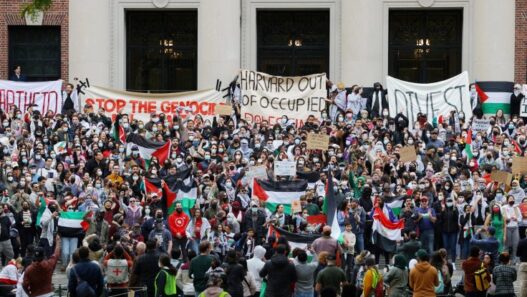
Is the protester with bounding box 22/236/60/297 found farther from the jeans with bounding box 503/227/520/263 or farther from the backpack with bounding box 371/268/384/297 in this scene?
the jeans with bounding box 503/227/520/263

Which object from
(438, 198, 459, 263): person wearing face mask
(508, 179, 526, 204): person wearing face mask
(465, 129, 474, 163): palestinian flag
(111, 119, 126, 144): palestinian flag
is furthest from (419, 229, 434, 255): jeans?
(111, 119, 126, 144): palestinian flag

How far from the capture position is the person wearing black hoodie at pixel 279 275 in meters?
25.3

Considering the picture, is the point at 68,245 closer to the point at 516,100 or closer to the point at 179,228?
the point at 179,228

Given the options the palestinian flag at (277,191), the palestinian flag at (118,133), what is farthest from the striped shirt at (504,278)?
the palestinian flag at (118,133)

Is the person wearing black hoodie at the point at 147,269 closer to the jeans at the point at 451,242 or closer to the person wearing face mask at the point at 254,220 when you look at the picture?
the person wearing face mask at the point at 254,220

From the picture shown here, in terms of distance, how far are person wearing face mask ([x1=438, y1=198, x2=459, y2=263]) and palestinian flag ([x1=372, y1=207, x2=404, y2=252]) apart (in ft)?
3.50

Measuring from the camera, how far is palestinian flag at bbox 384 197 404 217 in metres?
33.1

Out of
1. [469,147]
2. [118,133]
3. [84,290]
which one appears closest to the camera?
[84,290]

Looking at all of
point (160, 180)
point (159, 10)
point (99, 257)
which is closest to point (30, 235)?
point (160, 180)

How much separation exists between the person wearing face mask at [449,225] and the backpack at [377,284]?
739 cm

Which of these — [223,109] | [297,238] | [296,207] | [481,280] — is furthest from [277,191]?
[481,280]

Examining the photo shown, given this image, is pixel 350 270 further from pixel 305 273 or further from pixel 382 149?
pixel 382 149

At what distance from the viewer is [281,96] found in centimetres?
4453

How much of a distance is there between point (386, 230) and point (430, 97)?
12314mm
